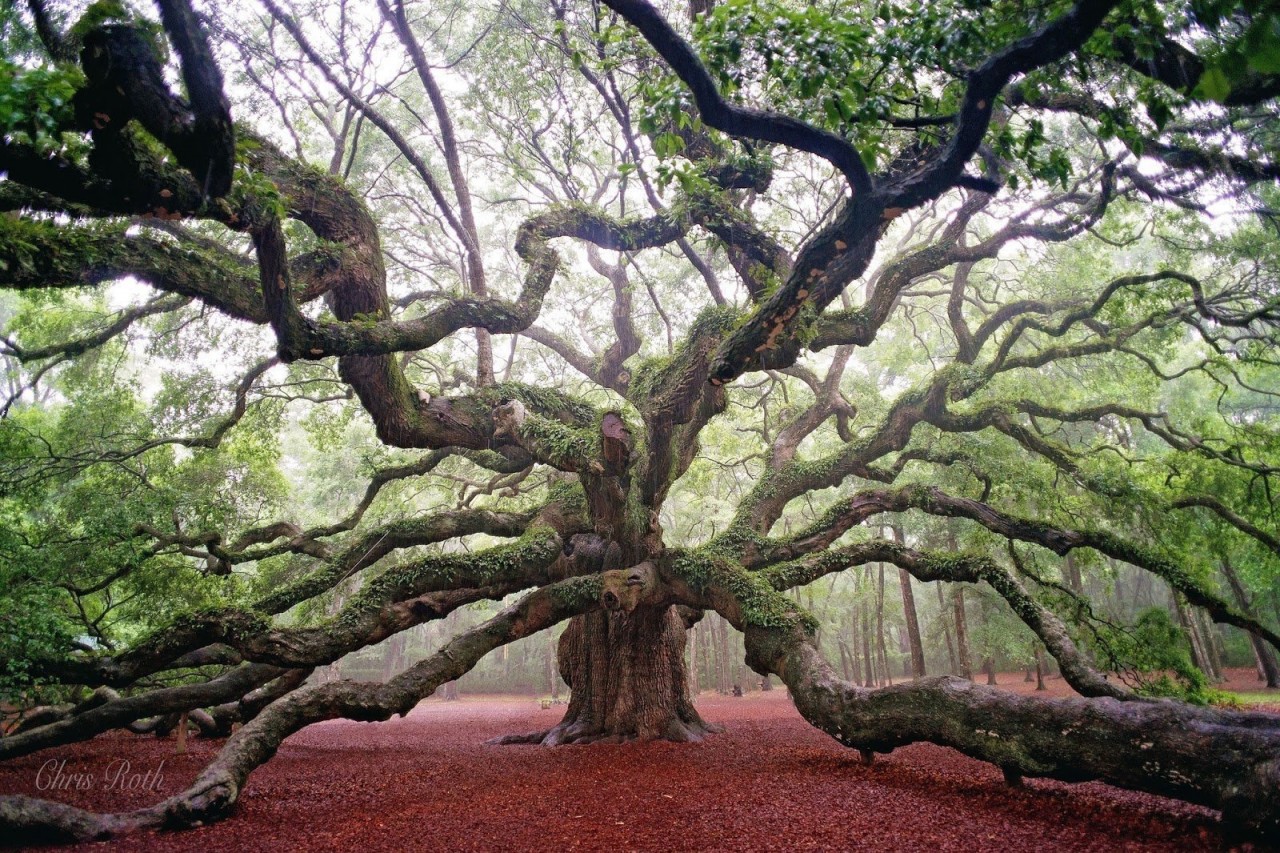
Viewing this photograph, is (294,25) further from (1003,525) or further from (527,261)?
(1003,525)

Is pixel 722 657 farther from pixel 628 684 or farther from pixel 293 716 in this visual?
pixel 293 716

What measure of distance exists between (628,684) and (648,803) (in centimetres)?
375

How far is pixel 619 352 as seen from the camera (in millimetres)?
10180

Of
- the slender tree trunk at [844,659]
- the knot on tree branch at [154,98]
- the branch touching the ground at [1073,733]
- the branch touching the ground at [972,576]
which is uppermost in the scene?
the knot on tree branch at [154,98]

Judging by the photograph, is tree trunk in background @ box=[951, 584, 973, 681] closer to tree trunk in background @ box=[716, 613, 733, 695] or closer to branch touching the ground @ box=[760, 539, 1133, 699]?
branch touching the ground @ box=[760, 539, 1133, 699]

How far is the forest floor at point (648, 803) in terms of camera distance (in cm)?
330

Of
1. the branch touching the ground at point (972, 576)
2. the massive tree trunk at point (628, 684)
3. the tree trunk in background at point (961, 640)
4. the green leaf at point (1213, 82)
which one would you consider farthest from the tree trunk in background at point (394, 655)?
the green leaf at point (1213, 82)

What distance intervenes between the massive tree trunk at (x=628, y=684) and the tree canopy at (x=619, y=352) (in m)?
0.06

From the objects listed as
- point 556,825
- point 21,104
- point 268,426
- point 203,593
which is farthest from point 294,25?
point 556,825

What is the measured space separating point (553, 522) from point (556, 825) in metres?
4.08

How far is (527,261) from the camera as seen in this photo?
715 centimetres

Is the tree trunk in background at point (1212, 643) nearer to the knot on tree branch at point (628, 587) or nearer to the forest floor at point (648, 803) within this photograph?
the forest floor at point (648, 803)

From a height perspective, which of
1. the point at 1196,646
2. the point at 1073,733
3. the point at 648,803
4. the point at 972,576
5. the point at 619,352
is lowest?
the point at 1196,646

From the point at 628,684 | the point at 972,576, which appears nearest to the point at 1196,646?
the point at 972,576
